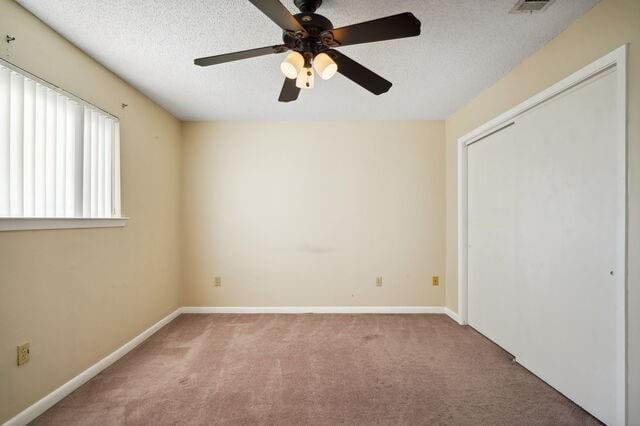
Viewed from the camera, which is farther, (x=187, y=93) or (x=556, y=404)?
(x=187, y=93)

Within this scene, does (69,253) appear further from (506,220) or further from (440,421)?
(506,220)

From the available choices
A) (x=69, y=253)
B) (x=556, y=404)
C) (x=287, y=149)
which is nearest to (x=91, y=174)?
(x=69, y=253)

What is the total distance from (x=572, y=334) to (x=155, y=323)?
3.59m

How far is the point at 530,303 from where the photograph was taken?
2.43 metres

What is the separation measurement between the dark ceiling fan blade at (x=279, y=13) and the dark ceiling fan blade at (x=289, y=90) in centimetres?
43

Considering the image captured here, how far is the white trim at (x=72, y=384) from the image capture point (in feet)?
5.87

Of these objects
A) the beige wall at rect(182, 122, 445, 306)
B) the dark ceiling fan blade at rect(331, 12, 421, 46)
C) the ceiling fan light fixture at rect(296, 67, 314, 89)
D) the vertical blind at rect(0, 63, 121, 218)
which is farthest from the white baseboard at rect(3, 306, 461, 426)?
the dark ceiling fan blade at rect(331, 12, 421, 46)

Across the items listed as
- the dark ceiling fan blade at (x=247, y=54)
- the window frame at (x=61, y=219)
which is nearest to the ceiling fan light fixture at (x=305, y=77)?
the dark ceiling fan blade at (x=247, y=54)

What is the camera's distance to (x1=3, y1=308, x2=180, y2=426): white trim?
1.79 metres

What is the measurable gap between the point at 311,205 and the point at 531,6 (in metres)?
2.71

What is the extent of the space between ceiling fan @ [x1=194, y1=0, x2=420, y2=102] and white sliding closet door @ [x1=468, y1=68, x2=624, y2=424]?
4.35ft

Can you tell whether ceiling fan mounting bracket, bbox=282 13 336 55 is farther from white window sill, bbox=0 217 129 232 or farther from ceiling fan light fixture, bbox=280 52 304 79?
white window sill, bbox=0 217 129 232

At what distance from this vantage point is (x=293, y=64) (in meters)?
1.55

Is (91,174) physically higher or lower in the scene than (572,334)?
higher
